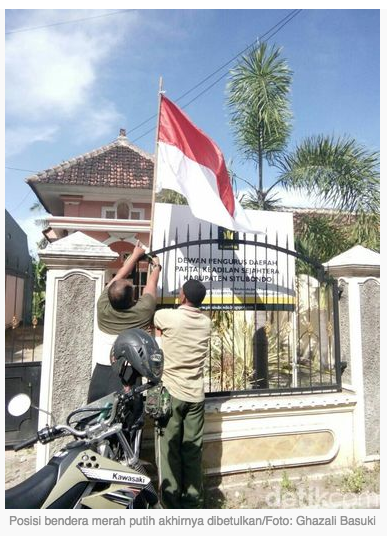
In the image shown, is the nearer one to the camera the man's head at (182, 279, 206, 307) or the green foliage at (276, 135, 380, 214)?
the man's head at (182, 279, 206, 307)

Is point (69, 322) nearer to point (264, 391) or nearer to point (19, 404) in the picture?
point (19, 404)

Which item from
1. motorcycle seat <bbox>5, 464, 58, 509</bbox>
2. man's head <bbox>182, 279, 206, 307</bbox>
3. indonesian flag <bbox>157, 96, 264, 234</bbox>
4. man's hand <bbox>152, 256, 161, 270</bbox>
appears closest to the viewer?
motorcycle seat <bbox>5, 464, 58, 509</bbox>

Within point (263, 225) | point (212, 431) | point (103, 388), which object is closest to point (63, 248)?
point (103, 388)

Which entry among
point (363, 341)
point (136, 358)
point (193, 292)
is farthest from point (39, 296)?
point (136, 358)

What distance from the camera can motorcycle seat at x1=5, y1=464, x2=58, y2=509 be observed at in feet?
4.96

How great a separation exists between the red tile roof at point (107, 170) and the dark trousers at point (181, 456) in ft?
27.7

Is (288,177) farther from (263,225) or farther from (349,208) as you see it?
(263,225)

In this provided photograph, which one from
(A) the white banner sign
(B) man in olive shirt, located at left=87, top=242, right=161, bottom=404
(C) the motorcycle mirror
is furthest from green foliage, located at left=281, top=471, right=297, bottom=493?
(C) the motorcycle mirror

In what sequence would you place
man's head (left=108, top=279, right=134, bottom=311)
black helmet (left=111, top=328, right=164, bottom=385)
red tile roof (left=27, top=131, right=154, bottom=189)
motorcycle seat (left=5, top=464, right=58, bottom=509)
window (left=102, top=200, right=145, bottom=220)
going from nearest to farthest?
motorcycle seat (left=5, top=464, right=58, bottom=509) < black helmet (left=111, top=328, right=164, bottom=385) < man's head (left=108, top=279, right=134, bottom=311) < red tile roof (left=27, top=131, right=154, bottom=189) < window (left=102, top=200, right=145, bottom=220)

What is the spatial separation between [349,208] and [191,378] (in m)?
4.49

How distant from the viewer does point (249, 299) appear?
366 cm

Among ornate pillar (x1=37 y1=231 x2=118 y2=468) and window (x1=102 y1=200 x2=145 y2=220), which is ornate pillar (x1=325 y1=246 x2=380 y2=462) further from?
window (x1=102 y1=200 x2=145 y2=220)
